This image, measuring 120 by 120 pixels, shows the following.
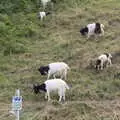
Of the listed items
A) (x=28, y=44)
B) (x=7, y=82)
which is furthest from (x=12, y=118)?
(x=28, y=44)

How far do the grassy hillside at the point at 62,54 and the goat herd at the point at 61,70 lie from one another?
0.77 feet

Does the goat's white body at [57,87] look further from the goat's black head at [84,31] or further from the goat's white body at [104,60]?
the goat's black head at [84,31]

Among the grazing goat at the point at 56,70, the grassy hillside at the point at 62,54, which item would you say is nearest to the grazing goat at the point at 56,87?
the grassy hillside at the point at 62,54

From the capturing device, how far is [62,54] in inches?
699

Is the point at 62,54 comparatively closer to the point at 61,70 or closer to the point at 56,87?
the point at 61,70

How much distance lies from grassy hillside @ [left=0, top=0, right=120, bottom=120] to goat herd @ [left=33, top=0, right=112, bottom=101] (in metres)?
0.24

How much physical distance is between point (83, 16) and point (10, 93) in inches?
430

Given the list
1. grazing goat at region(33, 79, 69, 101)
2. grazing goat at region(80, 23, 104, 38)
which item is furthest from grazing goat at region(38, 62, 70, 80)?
grazing goat at region(80, 23, 104, 38)

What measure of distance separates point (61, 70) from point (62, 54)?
301 centimetres

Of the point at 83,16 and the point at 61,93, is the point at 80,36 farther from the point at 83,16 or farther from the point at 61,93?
the point at 61,93

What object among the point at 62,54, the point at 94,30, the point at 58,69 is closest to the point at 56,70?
the point at 58,69

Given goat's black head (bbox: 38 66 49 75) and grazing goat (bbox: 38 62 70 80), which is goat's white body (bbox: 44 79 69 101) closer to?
grazing goat (bbox: 38 62 70 80)

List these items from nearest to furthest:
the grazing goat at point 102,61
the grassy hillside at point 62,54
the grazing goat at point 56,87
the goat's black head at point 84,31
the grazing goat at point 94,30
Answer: the grassy hillside at point 62,54
the grazing goat at point 56,87
the grazing goat at point 102,61
the grazing goat at point 94,30
the goat's black head at point 84,31

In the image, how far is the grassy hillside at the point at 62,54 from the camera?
1156 centimetres
